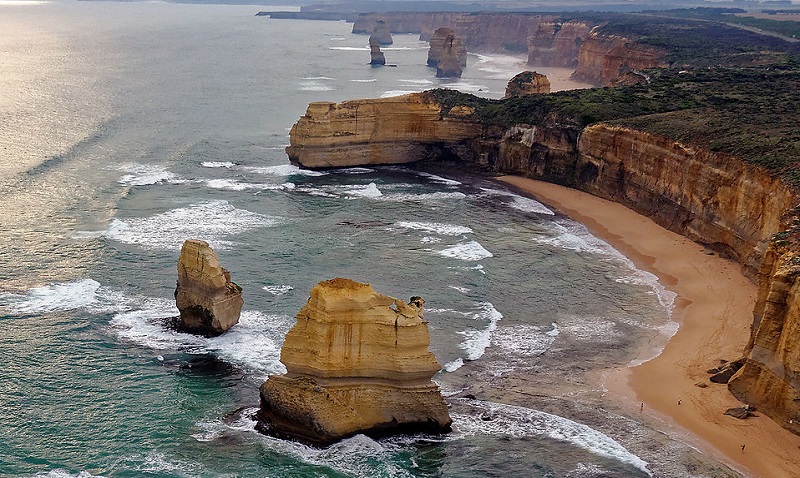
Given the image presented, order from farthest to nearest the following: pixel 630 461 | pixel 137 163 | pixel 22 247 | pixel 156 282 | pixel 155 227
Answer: pixel 137 163
pixel 155 227
pixel 22 247
pixel 156 282
pixel 630 461

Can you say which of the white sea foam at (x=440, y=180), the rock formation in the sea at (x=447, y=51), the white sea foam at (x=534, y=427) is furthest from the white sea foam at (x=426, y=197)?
the rock formation in the sea at (x=447, y=51)

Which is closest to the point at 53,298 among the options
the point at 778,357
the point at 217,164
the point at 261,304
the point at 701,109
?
the point at 261,304

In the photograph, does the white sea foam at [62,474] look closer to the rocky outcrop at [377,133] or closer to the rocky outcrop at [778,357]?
the rocky outcrop at [778,357]

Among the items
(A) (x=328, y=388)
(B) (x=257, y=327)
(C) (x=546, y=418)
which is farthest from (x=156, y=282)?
(C) (x=546, y=418)

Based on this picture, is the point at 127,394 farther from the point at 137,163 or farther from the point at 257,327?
the point at 137,163

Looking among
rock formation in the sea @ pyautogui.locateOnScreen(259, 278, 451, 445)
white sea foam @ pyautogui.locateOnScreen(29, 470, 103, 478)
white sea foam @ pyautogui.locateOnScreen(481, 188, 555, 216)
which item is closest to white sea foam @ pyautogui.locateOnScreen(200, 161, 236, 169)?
white sea foam @ pyautogui.locateOnScreen(481, 188, 555, 216)

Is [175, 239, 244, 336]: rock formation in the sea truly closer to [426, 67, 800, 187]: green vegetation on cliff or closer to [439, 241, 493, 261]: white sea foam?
[439, 241, 493, 261]: white sea foam
